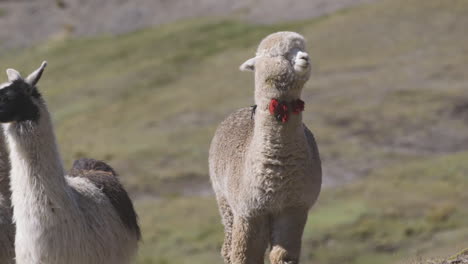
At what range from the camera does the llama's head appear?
30.6ft

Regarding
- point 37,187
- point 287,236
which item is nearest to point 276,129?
point 287,236

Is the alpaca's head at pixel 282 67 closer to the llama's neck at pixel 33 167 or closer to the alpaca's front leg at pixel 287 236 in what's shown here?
the alpaca's front leg at pixel 287 236

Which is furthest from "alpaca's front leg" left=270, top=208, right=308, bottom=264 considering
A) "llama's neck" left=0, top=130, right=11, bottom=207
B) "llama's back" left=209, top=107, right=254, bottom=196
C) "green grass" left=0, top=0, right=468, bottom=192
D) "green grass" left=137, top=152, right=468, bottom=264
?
"green grass" left=0, top=0, right=468, bottom=192

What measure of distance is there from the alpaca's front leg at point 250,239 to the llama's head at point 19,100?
229 centimetres

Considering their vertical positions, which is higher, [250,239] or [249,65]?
[249,65]

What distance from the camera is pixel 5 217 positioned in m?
10.8

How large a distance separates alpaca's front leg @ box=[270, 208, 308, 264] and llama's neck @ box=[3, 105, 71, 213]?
6.73 feet

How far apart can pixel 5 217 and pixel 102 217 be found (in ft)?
3.51

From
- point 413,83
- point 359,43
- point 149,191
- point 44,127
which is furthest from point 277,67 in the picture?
point 359,43

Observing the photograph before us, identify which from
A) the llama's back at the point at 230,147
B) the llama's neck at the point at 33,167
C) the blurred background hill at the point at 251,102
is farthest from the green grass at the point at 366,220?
the llama's neck at the point at 33,167

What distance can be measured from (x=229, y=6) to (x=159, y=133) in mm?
27256

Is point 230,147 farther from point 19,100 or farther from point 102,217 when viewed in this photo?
point 19,100

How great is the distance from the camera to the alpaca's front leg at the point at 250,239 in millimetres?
10031

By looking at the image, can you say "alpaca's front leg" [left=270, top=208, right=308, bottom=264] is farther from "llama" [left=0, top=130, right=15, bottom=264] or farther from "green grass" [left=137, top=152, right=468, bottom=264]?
"green grass" [left=137, top=152, right=468, bottom=264]
